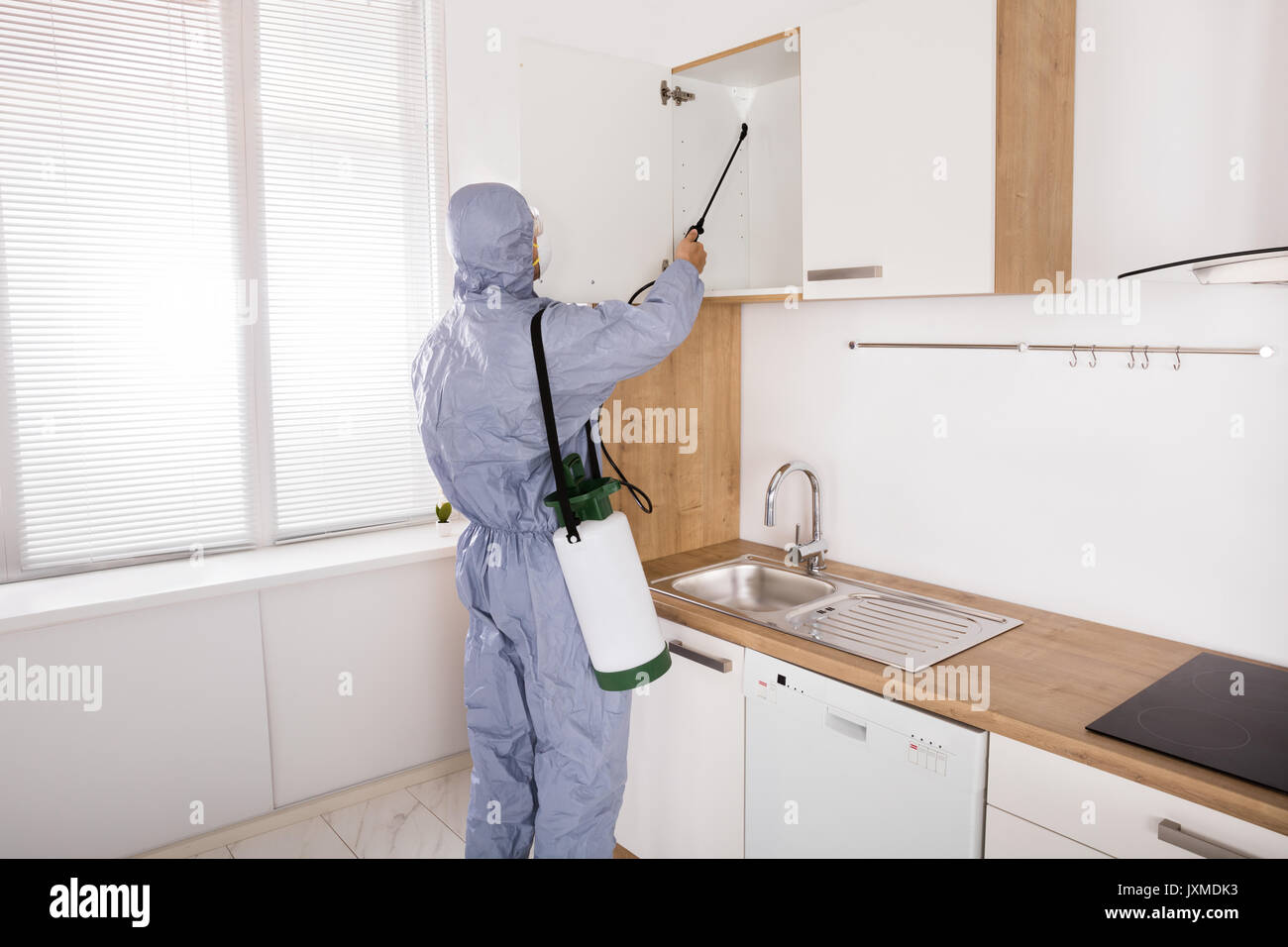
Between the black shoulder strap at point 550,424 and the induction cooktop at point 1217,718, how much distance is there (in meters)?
0.96

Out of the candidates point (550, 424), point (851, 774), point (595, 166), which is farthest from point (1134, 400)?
point (595, 166)

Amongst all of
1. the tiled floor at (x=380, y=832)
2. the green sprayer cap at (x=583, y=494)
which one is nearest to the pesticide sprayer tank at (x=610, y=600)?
the green sprayer cap at (x=583, y=494)

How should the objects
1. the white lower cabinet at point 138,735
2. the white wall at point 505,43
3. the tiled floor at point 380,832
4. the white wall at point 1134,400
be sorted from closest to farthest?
the white wall at point 1134,400 < the white lower cabinet at point 138,735 < the tiled floor at point 380,832 < the white wall at point 505,43

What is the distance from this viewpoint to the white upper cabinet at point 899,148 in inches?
64.4

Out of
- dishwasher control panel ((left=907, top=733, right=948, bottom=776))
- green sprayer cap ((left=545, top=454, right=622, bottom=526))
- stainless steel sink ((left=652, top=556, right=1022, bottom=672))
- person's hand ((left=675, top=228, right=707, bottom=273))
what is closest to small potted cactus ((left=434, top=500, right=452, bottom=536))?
stainless steel sink ((left=652, top=556, right=1022, bottom=672))

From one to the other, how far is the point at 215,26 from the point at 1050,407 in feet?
8.36

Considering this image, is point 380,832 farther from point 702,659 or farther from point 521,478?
point 521,478

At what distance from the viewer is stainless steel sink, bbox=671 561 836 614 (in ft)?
7.46

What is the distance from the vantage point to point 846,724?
168cm

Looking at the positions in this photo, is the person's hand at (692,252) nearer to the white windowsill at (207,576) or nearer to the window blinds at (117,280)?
the white windowsill at (207,576)

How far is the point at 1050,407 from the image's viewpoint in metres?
1.88

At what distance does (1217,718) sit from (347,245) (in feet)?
8.65

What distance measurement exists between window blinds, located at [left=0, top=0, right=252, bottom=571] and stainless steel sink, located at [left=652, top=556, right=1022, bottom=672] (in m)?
1.53
